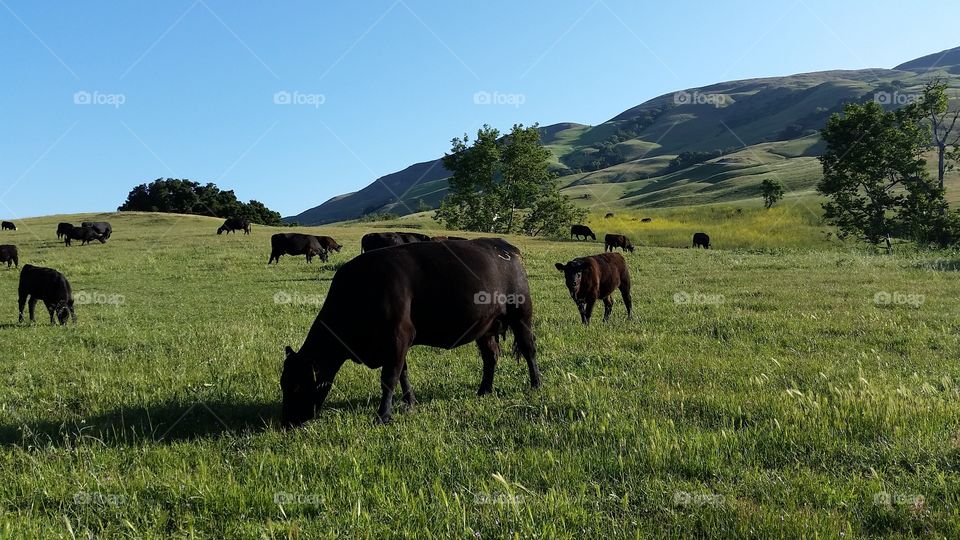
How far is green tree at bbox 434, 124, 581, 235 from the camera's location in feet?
243

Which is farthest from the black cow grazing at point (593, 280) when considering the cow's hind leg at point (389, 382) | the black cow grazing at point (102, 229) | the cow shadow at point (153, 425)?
the black cow grazing at point (102, 229)

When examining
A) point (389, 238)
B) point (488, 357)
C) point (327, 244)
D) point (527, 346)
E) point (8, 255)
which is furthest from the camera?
point (327, 244)

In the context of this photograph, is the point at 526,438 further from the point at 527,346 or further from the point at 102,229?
the point at 102,229

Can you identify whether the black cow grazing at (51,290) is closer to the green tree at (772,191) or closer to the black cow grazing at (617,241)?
the black cow grazing at (617,241)

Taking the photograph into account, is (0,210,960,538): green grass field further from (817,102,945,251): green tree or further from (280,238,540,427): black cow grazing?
(817,102,945,251): green tree

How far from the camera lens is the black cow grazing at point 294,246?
32750 mm

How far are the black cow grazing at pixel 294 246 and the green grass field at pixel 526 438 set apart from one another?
21187mm

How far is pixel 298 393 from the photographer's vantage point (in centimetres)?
586

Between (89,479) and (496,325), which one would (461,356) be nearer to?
(496,325)

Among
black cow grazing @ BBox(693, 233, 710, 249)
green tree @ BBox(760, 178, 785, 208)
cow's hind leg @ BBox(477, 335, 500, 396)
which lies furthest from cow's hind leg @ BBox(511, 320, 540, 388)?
green tree @ BBox(760, 178, 785, 208)

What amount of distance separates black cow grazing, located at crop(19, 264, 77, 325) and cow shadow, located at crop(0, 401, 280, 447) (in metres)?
10.0

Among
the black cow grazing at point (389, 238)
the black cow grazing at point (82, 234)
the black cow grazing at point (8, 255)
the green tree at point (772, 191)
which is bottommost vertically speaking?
the black cow grazing at point (389, 238)

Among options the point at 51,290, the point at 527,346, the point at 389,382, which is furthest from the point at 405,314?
the point at 51,290

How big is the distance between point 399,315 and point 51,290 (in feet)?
44.0
